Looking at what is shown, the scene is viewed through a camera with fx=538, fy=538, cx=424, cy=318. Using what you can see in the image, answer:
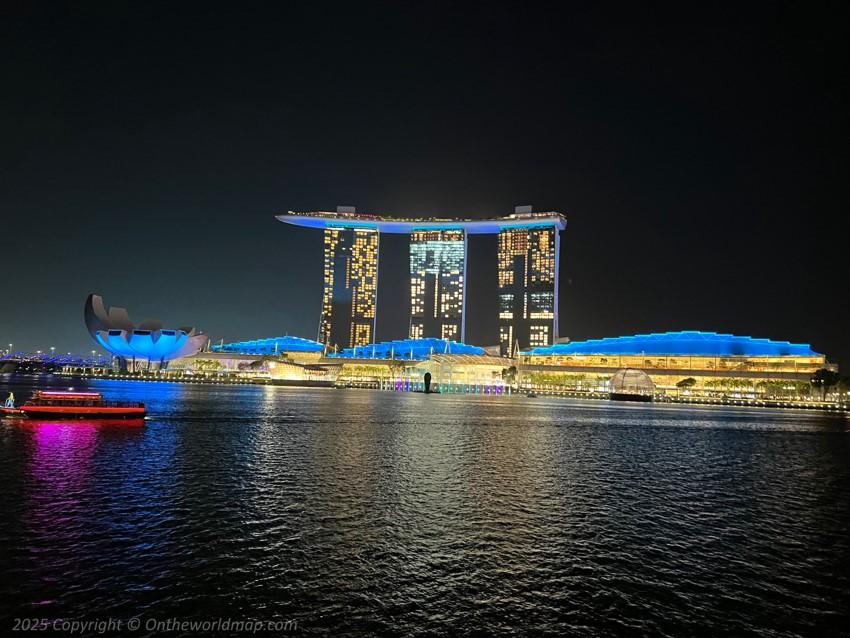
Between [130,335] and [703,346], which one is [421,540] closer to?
[703,346]

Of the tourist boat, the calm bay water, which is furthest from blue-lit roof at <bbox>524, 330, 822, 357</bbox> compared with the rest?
the tourist boat

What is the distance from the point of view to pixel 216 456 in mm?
25562

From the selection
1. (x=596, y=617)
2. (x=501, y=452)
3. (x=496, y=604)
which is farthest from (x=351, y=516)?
(x=501, y=452)

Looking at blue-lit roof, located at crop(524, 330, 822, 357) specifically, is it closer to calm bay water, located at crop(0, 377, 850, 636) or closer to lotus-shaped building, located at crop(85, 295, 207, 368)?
lotus-shaped building, located at crop(85, 295, 207, 368)

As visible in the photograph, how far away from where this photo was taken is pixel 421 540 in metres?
13.8

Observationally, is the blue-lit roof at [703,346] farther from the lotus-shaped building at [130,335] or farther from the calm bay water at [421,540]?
the calm bay water at [421,540]

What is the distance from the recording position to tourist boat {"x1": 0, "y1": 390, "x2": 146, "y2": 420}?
1574 inches

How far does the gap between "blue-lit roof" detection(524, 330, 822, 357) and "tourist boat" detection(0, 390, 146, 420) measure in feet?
424

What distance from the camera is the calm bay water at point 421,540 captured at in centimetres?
978

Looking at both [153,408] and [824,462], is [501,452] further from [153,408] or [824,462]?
[153,408]

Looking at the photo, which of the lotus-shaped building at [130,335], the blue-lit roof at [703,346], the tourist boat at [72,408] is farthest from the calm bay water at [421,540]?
the lotus-shaped building at [130,335]

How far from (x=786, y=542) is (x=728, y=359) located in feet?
449

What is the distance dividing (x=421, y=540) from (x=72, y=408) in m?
38.4

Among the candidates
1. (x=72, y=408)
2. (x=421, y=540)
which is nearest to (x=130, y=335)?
(x=72, y=408)
